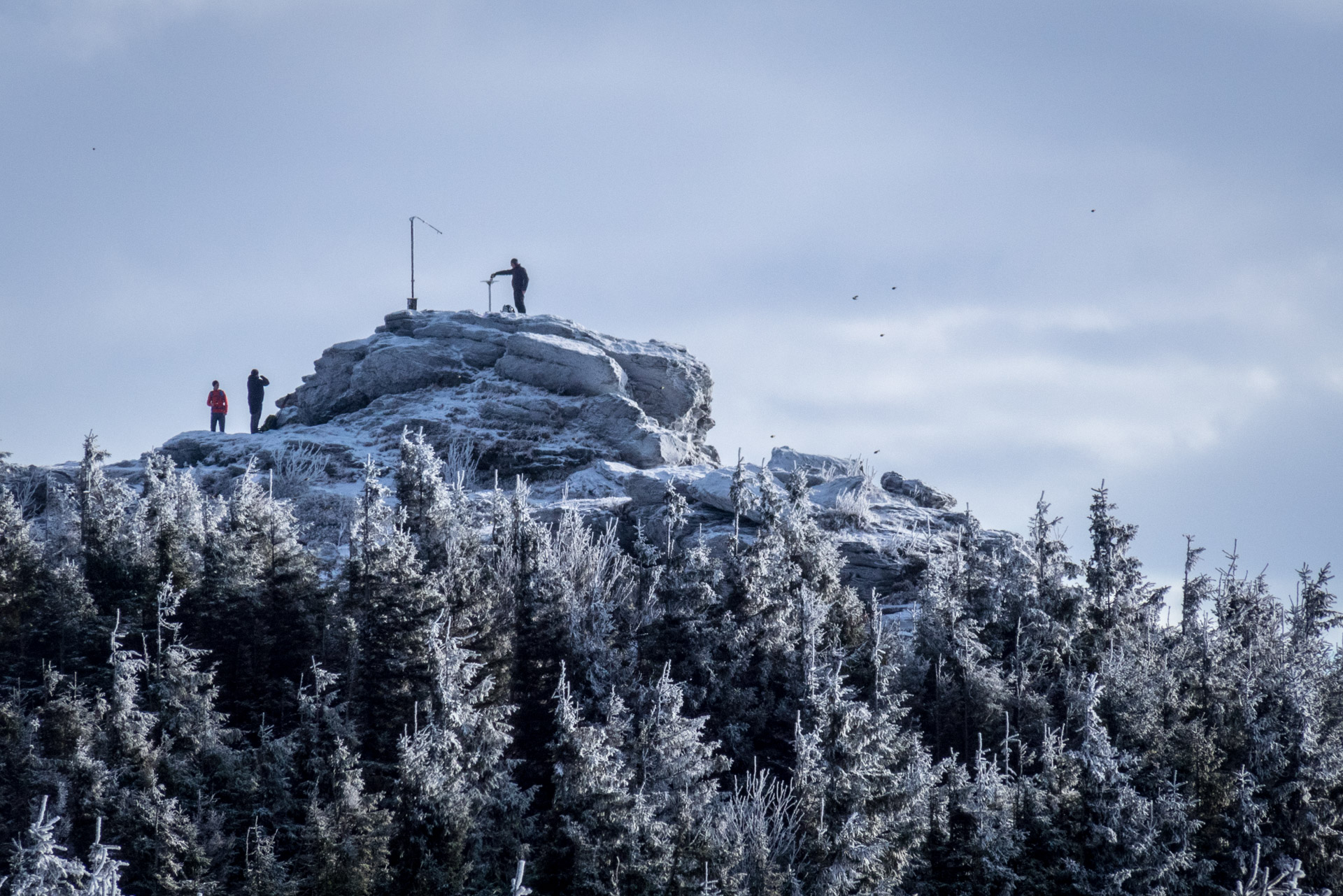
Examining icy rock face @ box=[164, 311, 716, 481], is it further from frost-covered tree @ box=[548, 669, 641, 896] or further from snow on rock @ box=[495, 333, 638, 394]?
frost-covered tree @ box=[548, 669, 641, 896]

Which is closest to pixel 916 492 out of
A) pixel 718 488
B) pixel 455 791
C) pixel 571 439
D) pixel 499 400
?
pixel 718 488

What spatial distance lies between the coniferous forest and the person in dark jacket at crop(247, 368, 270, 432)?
519 inches

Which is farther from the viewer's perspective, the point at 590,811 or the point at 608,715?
the point at 608,715

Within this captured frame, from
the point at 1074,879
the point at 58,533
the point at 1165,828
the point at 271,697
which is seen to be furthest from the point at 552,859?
the point at 58,533

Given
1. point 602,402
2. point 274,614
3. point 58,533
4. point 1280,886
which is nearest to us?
point 1280,886

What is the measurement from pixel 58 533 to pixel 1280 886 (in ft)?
107

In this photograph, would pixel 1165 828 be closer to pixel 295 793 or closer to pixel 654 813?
pixel 654 813

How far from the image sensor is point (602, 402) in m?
49.7

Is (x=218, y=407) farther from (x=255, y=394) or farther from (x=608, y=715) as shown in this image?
(x=608, y=715)

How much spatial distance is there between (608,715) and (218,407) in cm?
2795

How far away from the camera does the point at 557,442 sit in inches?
1909

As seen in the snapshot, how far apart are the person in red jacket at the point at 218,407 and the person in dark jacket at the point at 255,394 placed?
1096 millimetres

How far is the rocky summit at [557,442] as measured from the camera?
4278 centimetres

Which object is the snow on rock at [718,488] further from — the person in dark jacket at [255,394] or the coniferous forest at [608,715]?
the person in dark jacket at [255,394]
